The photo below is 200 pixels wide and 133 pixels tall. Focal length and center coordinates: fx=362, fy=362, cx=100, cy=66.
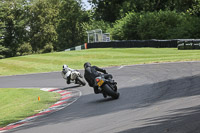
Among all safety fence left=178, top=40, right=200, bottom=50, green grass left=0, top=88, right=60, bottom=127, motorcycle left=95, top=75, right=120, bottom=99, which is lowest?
green grass left=0, top=88, right=60, bottom=127

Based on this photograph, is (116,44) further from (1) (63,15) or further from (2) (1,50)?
(1) (63,15)

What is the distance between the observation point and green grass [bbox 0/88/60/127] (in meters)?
12.5

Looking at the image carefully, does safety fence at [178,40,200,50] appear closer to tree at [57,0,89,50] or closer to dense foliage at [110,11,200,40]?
dense foliage at [110,11,200,40]

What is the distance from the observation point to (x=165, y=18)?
6031 centimetres

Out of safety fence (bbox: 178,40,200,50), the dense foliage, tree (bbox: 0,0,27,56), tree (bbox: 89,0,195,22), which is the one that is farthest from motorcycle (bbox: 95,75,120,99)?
tree (bbox: 0,0,27,56)

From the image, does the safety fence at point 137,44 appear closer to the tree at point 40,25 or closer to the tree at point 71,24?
the tree at point 40,25

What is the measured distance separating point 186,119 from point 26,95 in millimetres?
11934

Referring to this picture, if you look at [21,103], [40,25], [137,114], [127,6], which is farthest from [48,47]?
[137,114]

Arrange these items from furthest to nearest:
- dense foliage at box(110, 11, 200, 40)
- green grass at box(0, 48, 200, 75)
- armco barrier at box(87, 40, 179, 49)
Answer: dense foliage at box(110, 11, 200, 40)
armco barrier at box(87, 40, 179, 49)
green grass at box(0, 48, 200, 75)

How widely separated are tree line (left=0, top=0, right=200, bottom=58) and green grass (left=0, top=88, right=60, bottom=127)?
3914 cm

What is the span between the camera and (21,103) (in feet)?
51.1

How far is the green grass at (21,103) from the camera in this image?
12.5 meters

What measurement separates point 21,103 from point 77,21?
7270 centimetres

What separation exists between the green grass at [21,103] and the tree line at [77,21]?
39.1m
